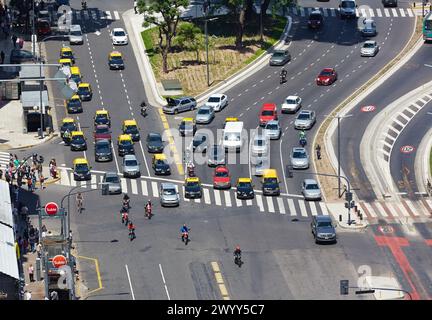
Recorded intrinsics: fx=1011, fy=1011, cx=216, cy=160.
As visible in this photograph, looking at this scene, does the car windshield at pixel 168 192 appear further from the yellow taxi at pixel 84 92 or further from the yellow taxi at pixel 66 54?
the yellow taxi at pixel 66 54

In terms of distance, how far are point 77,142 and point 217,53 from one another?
3678cm

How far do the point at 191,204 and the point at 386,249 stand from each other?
65.0 feet

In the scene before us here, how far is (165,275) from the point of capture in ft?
253

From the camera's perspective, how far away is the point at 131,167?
101 m

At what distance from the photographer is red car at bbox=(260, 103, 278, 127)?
117 m

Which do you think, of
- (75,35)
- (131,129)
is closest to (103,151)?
(131,129)

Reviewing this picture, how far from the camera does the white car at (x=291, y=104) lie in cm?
12056

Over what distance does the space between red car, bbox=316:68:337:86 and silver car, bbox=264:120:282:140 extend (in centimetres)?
1888

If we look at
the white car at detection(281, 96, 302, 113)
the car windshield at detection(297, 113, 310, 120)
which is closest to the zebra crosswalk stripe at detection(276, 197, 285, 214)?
the car windshield at detection(297, 113, 310, 120)

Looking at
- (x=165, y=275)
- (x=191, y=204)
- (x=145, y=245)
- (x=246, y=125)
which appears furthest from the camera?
(x=246, y=125)

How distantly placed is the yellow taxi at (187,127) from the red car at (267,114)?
325 inches
